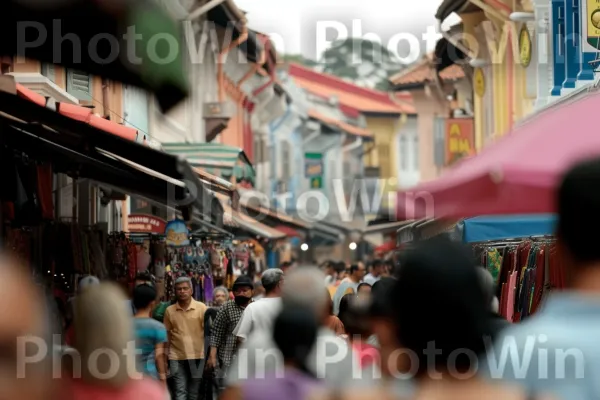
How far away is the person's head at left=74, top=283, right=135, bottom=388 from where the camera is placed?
4867 mm

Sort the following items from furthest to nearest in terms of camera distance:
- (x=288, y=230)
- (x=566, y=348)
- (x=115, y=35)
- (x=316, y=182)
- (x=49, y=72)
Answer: (x=316, y=182)
(x=288, y=230)
(x=49, y=72)
(x=115, y=35)
(x=566, y=348)

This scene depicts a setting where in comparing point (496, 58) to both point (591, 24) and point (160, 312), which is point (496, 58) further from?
point (160, 312)

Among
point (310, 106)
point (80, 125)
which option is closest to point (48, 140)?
point (80, 125)

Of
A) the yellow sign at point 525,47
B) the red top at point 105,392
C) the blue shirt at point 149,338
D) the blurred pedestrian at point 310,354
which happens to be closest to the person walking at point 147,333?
the blue shirt at point 149,338

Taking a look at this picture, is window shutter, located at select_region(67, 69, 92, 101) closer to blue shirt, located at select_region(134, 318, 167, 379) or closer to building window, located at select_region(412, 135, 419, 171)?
blue shirt, located at select_region(134, 318, 167, 379)

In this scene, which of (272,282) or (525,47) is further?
(525,47)

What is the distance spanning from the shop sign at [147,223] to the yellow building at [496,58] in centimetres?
759

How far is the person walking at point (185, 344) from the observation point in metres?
13.2

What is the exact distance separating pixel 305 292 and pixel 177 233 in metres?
11.9

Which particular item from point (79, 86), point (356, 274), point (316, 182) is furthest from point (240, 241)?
point (316, 182)

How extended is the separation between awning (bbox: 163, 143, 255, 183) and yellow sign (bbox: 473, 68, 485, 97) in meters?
8.10

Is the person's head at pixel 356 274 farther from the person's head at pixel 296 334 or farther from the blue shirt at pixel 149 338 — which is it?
the person's head at pixel 296 334

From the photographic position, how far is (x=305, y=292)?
504cm

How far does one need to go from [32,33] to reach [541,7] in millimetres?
16792
